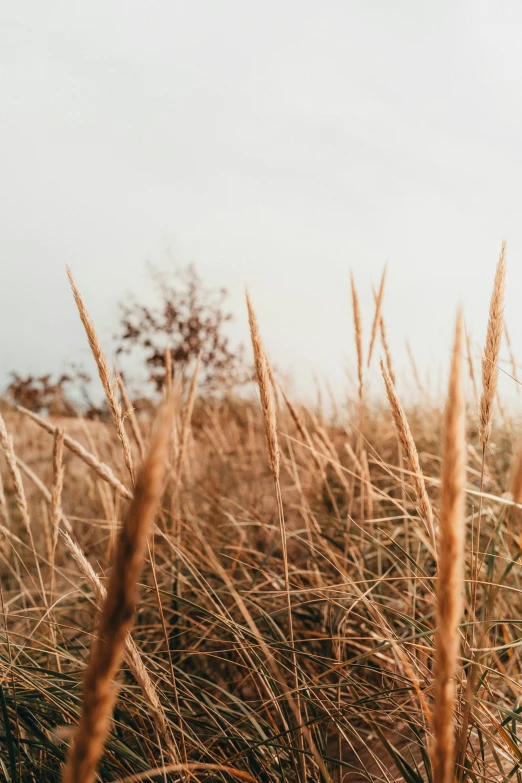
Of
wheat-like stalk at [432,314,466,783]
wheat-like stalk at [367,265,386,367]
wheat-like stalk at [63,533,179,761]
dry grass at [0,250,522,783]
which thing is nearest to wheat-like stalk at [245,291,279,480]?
dry grass at [0,250,522,783]

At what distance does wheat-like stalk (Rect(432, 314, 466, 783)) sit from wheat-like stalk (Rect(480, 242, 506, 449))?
1.79ft

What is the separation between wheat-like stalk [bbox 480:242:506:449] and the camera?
975 millimetres

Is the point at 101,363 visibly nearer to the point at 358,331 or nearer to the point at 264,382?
the point at 264,382

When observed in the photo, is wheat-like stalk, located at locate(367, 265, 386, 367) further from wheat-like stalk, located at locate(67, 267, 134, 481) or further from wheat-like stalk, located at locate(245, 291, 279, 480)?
wheat-like stalk, located at locate(67, 267, 134, 481)

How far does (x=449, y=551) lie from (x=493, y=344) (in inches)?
25.3

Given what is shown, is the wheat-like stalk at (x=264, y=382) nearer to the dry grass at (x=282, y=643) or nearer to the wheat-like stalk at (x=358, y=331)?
the dry grass at (x=282, y=643)

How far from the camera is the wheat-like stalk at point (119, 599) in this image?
1.20 ft

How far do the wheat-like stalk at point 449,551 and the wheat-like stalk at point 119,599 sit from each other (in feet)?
0.70

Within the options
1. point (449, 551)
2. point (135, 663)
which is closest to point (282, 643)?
point (135, 663)

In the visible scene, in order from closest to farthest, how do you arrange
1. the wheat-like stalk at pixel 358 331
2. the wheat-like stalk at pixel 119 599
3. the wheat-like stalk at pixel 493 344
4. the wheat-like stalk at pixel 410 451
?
the wheat-like stalk at pixel 119 599 < the wheat-like stalk at pixel 410 451 < the wheat-like stalk at pixel 493 344 < the wheat-like stalk at pixel 358 331

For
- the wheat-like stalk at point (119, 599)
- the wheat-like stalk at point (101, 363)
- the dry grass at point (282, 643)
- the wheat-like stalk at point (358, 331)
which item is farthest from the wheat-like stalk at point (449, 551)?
the wheat-like stalk at point (358, 331)

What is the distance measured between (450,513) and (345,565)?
64.5 inches

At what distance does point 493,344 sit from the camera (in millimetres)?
1007

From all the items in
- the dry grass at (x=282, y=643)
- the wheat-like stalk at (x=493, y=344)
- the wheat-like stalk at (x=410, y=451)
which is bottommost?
the dry grass at (x=282, y=643)
